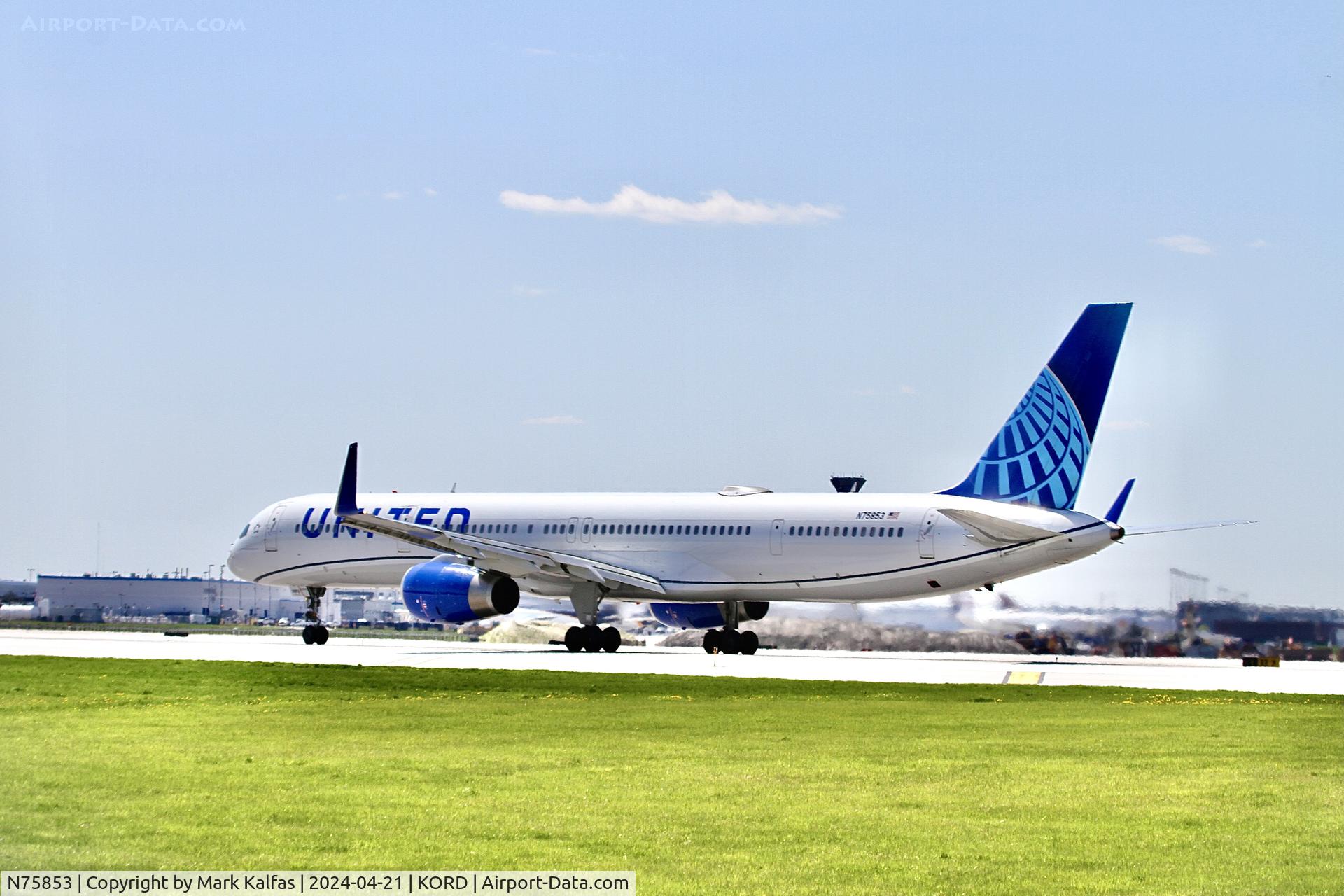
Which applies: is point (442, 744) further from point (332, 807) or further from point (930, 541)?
point (930, 541)

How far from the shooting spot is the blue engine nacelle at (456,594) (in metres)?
41.7

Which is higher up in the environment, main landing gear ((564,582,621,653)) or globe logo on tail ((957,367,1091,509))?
globe logo on tail ((957,367,1091,509))

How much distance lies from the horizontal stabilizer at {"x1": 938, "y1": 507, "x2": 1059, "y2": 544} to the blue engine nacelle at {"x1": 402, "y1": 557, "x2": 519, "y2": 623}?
1152 cm

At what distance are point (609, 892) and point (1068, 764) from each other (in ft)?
26.2

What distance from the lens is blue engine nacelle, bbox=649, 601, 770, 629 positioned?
44812 mm

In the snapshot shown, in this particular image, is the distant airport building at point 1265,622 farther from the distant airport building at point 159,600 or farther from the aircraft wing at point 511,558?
the distant airport building at point 159,600

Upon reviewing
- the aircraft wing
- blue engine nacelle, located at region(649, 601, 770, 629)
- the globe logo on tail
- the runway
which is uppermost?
the globe logo on tail

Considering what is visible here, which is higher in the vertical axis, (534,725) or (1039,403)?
(1039,403)

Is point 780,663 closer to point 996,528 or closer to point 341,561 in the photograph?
point 996,528

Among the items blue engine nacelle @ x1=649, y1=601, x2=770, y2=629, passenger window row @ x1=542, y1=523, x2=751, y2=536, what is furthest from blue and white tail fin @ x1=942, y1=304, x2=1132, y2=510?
blue engine nacelle @ x1=649, y1=601, x2=770, y2=629

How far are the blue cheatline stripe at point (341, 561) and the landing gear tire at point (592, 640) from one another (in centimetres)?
536

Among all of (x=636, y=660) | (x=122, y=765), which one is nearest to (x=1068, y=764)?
(x=122, y=765)

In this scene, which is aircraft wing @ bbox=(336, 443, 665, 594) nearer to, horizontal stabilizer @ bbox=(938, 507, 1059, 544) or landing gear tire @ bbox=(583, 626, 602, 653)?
landing gear tire @ bbox=(583, 626, 602, 653)

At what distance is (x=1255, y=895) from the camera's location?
945 cm
